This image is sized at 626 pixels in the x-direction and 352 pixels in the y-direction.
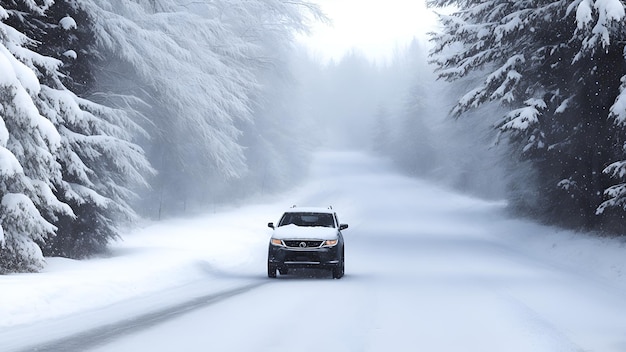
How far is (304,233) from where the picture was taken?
1867 cm

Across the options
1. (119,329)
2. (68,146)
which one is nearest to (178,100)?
(68,146)

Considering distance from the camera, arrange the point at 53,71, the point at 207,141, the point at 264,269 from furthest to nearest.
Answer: the point at 207,141 → the point at 264,269 → the point at 53,71

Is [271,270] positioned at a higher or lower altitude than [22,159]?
lower

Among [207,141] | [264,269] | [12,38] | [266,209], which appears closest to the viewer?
[12,38]

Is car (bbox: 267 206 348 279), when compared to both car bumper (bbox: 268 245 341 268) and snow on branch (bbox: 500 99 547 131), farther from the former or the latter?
snow on branch (bbox: 500 99 547 131)

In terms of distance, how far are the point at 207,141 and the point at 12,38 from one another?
452 inches

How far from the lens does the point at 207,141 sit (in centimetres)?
2536

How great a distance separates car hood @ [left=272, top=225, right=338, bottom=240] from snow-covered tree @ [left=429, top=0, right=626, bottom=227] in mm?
6954

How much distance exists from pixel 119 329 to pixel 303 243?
8.56m

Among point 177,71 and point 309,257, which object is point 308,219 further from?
point 177,71

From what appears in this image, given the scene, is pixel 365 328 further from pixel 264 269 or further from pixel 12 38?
pixel 264 269

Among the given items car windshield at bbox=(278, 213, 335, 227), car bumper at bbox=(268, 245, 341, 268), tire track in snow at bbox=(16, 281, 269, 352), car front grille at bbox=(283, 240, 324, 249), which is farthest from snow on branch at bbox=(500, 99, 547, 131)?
tire track in snow at bbox=(16, 281, 269, 352)

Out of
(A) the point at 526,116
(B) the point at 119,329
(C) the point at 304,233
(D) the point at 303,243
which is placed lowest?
(B) the point at 119,329

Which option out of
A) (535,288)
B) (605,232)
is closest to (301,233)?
(535,288)
